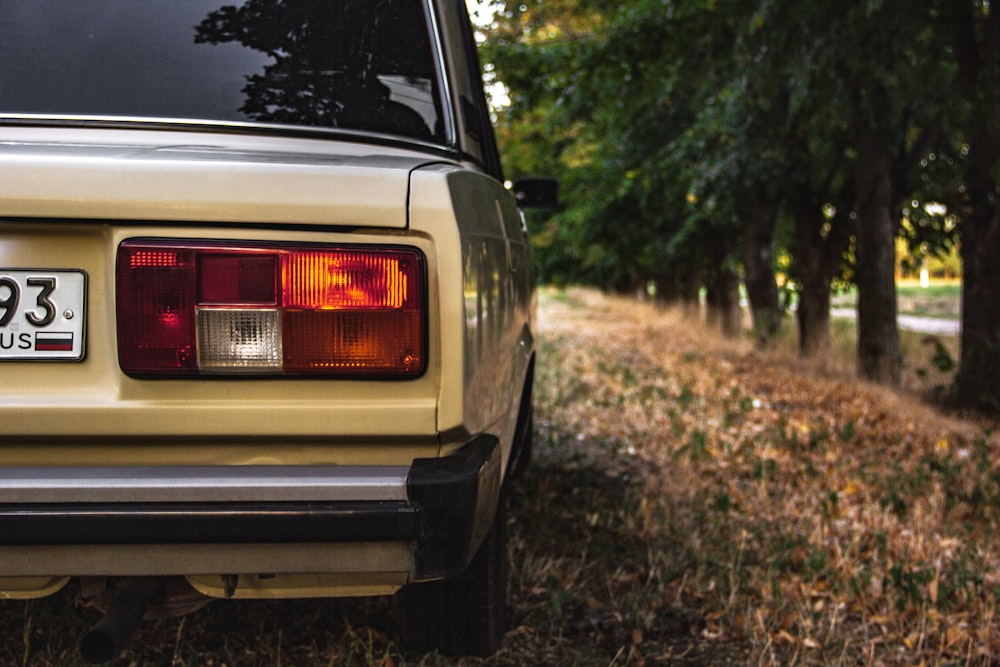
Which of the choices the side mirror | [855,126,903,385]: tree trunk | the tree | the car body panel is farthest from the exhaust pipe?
[855,126,903,385]: tree trunk

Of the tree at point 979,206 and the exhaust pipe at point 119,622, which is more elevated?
the tree at point 979,206

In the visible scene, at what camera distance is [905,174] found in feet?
33.6

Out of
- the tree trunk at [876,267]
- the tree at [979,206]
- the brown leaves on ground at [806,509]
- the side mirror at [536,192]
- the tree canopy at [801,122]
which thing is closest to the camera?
the brown leaves on ground at [806,509]

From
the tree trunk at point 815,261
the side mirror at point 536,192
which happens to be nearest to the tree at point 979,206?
the side mirror at point 536,192

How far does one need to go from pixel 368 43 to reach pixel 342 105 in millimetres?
214

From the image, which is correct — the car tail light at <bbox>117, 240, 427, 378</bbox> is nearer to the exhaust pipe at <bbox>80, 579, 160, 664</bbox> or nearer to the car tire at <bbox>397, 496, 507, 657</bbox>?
the exhaust pipe at <bbox>80, 579, 160, 664</bbox>

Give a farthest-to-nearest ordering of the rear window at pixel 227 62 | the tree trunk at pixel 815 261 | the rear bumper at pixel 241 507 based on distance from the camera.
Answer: the tree trunk at pixel 815 261 < the rear window at pixel 227 62 < the rear bumper at pixel 241 507

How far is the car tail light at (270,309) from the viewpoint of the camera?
69.1 inches

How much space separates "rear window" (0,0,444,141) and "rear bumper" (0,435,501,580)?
887 mm

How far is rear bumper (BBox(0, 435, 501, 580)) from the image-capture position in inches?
65.4

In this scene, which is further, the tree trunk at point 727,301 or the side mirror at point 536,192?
the tree trunk at point 727,301

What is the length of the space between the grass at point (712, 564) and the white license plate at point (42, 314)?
1.25 metres

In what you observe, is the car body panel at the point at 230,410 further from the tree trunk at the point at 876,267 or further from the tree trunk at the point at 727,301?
the tree trunk at the point at 727,301

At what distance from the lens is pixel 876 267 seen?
991cm
